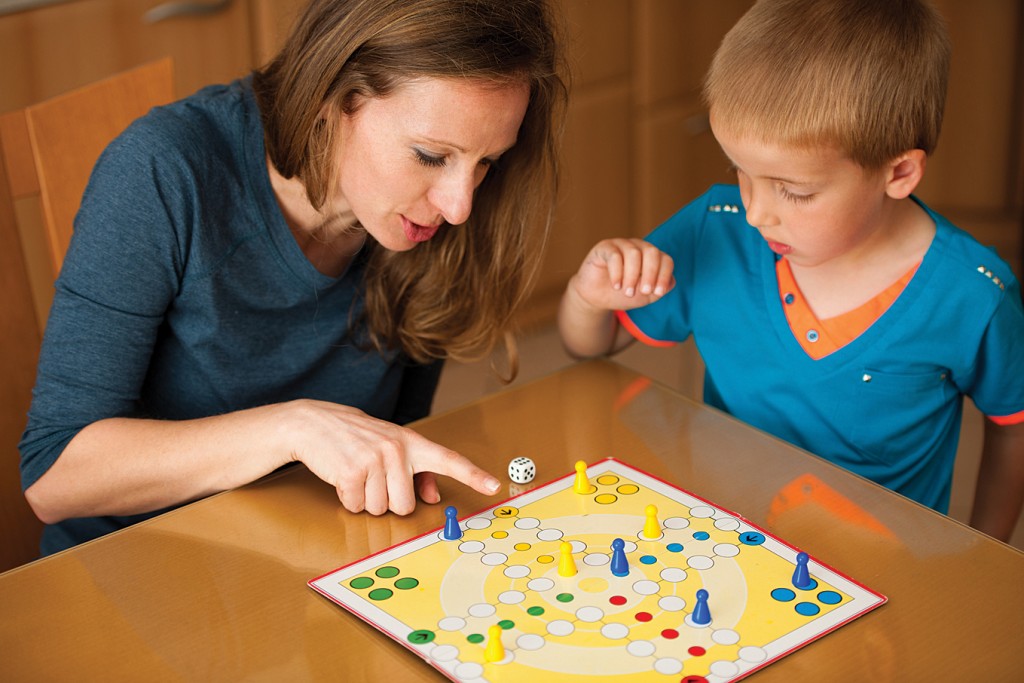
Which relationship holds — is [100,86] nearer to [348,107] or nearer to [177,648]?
[348,107]

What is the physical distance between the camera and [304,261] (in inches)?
49.7

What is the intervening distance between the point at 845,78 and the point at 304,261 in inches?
24.0

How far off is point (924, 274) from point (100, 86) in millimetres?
999

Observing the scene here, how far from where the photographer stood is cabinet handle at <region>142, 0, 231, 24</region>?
213cm

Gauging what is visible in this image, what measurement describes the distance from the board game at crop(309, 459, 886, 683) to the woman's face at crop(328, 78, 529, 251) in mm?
345

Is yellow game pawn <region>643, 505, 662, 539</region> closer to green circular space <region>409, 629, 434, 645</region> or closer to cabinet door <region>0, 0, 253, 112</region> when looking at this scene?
green circular space <region>409, 629, 434, 645</region>

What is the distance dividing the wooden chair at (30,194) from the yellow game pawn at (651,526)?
76 cm

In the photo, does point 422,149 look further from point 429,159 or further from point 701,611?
point 701,611

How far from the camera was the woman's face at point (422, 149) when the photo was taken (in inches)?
42.4

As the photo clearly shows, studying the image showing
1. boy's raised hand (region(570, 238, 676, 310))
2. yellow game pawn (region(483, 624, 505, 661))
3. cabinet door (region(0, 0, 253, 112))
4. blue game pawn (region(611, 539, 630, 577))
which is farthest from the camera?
cabinet door (region(0, 0, 253, 112))

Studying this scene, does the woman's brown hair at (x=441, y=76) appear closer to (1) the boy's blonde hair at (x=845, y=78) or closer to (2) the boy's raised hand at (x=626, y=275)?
(2) the boy's raised hand at (x=626, y=275)

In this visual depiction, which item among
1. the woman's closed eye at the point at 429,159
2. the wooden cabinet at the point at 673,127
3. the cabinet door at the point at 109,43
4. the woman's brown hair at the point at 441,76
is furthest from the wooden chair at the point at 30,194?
the wooden cabinet at the point at 673,127

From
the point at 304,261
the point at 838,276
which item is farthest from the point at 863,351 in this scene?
the point at 304,261

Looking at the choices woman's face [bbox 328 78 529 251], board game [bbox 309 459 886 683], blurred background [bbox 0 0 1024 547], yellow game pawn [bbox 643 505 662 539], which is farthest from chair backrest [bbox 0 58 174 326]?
blurred background [bbox 0 0 1024 547]
